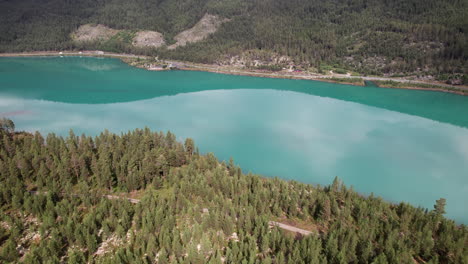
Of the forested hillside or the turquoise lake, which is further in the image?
the forested hillside

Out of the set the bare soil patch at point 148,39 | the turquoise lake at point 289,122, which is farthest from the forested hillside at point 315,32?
the turquoise lake at point 289,122

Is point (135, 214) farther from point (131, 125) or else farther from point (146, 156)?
point (131, 125)

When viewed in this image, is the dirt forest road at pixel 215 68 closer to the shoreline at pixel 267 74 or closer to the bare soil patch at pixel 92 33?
the shoreline at pixel 267 74

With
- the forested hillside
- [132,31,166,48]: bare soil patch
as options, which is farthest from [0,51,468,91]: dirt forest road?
[132,31,166,48]: bare soil patch

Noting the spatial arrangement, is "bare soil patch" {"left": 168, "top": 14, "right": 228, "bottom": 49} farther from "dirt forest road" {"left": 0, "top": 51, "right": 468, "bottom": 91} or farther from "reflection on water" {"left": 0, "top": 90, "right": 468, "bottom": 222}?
"reflection on water" {"left": 0, "top": 90, "right": 468, "bottom": 222}

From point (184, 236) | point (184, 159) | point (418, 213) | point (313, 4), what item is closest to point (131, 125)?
point (184, 159)

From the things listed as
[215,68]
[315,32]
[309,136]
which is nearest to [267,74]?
[215,68]

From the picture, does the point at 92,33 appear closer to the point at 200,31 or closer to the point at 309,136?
the point at 200,31
